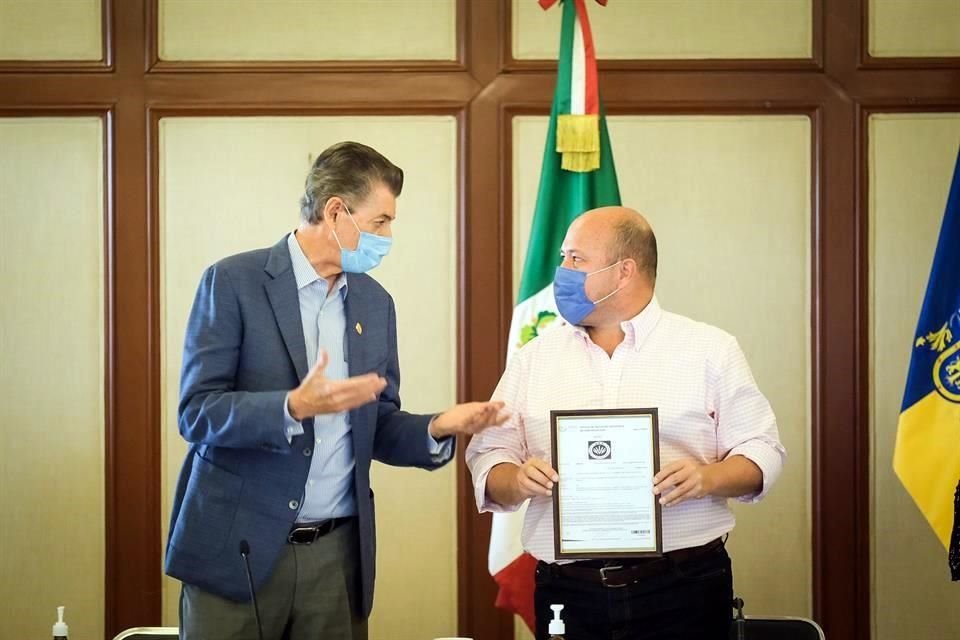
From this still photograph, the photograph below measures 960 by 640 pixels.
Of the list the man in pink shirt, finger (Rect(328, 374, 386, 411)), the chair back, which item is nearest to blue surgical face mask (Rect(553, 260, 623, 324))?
the man in pink shirt

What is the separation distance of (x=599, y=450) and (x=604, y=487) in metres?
0.08

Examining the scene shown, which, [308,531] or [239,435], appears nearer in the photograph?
[239,435]

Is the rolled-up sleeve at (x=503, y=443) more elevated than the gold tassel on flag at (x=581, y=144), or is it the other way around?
the gold tassel on flag at (x=581, y=144)

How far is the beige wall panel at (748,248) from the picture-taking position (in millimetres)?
4199

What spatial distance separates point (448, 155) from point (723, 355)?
1.80 metres

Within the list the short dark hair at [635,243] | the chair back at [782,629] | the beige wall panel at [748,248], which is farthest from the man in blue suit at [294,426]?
the beige wall panel at [748,248]

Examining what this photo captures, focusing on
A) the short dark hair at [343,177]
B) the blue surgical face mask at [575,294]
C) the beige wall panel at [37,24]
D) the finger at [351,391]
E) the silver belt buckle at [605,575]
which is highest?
the beige wall panel at [37,24]

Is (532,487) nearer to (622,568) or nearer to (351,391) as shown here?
(622,568)

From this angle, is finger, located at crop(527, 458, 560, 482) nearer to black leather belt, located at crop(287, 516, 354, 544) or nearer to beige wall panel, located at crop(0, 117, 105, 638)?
black leather belt, located at crop(287, 516, 354, 544)

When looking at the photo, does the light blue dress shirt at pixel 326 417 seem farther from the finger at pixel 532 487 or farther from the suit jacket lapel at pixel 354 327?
the finger at pixel 532 487

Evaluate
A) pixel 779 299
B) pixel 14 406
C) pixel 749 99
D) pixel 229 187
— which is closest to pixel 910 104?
pixel 749 99

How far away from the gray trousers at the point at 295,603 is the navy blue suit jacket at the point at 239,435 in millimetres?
41

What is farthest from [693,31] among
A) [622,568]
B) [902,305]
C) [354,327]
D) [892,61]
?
[622,568]

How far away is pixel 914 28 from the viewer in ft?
13.7
